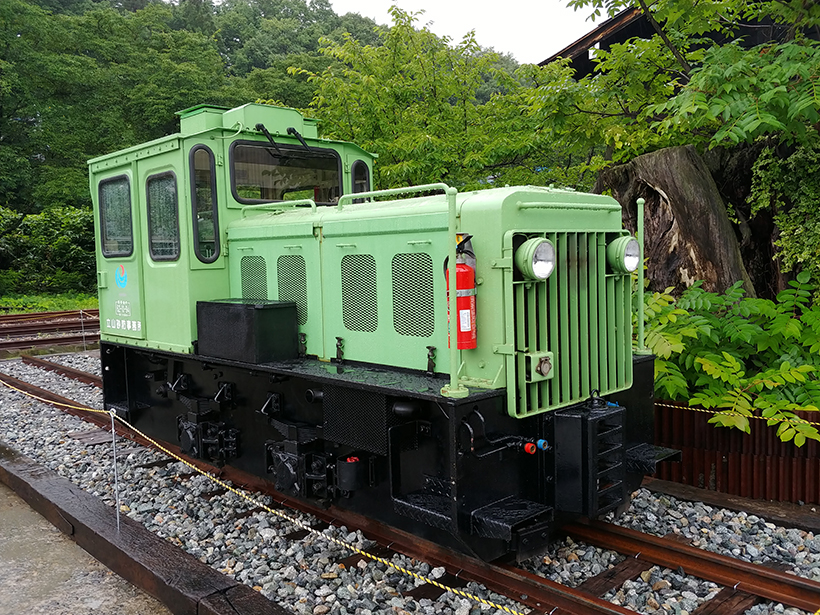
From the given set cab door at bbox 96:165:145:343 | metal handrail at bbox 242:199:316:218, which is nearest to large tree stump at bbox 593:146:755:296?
metal handrail at bbox 242:199:316:218

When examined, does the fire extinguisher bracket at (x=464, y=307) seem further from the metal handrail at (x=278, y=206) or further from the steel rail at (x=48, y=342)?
the steel rail at (x=48, y=342)

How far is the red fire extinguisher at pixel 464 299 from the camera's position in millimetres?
3637

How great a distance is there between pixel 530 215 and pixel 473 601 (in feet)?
7.31

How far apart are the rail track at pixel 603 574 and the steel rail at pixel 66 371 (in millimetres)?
7060

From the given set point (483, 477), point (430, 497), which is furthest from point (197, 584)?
point (483, 477)

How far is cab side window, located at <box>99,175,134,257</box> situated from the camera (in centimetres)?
638

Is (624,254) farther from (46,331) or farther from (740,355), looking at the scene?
(46,331)

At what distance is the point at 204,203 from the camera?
5.63 metres

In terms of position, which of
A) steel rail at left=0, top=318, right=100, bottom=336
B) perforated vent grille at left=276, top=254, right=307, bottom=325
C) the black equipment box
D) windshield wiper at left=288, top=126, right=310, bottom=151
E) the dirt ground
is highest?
windshield wiper at left=288, top=126, right=310, bottom=151

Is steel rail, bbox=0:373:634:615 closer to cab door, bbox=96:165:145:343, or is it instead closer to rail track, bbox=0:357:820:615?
rail track, bbox=0:357:820:615

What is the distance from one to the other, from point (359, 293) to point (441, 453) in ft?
4.82

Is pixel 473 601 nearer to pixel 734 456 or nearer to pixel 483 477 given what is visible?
pixel 483 477

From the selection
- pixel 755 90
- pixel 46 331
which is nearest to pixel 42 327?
pixel 46 331

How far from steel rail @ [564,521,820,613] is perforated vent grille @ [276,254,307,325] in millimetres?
2605
